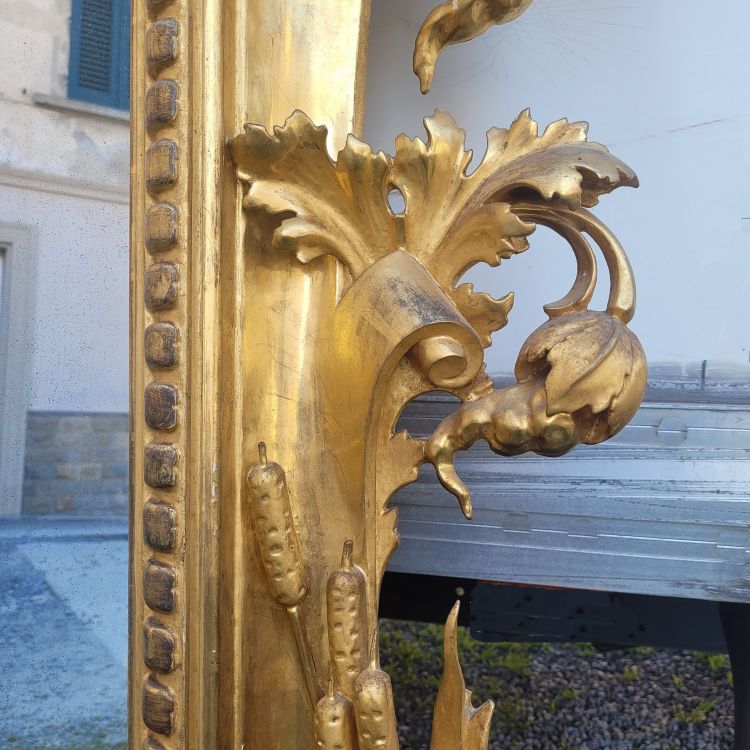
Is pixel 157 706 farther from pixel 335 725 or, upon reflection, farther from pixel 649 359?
pixel 649 359

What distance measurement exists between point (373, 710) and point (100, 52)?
0.44 m

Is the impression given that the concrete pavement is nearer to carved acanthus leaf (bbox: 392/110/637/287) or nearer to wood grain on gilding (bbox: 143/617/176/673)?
wood grain on gilding (bbox: 143/617/176/673)

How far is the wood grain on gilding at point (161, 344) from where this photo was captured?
451 millimetres

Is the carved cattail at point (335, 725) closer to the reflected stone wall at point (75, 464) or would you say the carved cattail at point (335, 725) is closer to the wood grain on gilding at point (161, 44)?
the reflected stone wall at point (75, 464)

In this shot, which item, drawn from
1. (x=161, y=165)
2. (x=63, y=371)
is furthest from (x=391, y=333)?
(x=63, y=371)

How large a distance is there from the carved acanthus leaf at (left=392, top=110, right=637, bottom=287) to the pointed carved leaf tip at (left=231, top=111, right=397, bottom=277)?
0.02 metres

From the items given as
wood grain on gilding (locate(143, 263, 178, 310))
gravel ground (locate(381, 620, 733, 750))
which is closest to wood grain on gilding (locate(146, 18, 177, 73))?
wood grain on gilding (locate(143, 263, 178, 310))

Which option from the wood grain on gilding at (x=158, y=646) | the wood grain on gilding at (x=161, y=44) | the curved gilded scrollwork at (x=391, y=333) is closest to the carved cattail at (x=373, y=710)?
the curved gilded scrollwork at (x=391, y=333)

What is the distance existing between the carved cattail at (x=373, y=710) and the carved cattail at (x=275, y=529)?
0.06 meters

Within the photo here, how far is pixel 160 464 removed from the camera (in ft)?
1.49

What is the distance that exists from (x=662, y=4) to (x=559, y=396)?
1.28 ft

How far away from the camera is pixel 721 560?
1.94 ft

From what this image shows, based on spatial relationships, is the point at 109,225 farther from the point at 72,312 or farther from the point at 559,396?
the point at 559,396

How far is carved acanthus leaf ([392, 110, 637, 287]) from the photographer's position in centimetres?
43
